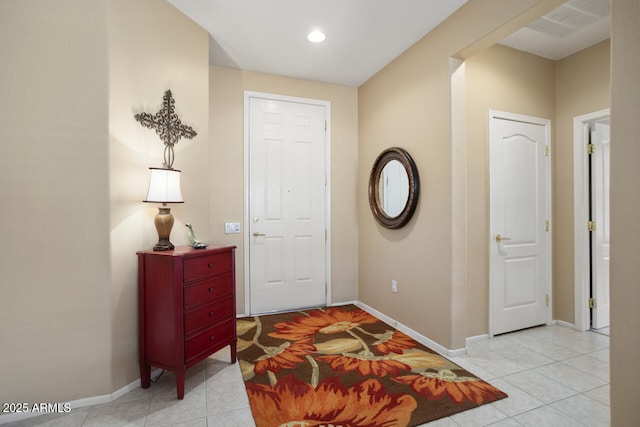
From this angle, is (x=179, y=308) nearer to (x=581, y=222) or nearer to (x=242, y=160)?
(x=242, y=160)

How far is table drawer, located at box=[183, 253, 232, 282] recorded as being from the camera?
1984 millimetres

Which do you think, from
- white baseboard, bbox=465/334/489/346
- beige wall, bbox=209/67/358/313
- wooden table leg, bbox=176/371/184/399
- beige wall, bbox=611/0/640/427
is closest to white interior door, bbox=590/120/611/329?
white baseboard, bbox=465/334/489/346

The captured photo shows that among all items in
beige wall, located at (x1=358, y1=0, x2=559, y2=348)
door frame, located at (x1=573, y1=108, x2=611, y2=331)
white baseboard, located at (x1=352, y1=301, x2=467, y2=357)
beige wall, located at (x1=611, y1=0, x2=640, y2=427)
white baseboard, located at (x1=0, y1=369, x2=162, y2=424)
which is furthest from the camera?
door frame, located at (x1=573, y1=108, x2=611, y2=331)

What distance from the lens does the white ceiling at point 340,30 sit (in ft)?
7.66

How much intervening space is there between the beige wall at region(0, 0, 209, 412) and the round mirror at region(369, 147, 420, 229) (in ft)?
7.43

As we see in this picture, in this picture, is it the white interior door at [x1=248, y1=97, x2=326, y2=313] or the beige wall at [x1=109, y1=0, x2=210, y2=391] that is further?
the white interior door at [x1=248, y1=97, x2=326, y2=313]

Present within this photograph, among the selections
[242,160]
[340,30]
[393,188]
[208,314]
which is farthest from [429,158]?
[208,314]

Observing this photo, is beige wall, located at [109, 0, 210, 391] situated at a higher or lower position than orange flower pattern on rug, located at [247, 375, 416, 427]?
higher

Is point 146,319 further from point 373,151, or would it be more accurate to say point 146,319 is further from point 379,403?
point 373,151

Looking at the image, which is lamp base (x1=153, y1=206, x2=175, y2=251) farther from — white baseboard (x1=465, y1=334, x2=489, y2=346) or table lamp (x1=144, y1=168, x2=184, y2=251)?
white baseboard (x1=465, y1=334, x2=489, y2=346)

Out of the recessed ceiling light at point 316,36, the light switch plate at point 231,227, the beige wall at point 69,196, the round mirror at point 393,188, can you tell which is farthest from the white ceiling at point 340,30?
the light switch plate at point 231,227

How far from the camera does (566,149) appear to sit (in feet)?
10.2

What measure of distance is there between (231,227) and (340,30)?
223 cm

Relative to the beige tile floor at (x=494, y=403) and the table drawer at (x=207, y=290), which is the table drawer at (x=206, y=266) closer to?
the table drawer at (x=207, y=290)
